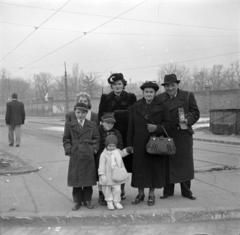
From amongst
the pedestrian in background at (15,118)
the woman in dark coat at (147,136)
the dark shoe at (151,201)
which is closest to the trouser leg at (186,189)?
the woman in dark coat at (147,136)

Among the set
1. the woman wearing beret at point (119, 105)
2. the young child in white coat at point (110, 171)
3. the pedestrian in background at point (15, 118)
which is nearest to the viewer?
the young child in white coat at point (110, 171)

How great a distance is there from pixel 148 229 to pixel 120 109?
1894mm

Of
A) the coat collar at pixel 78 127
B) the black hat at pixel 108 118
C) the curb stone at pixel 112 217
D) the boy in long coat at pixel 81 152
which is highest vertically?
the black hat at pixel 108 118

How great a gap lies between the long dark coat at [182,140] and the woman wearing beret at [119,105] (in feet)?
2.18

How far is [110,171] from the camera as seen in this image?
448 cm

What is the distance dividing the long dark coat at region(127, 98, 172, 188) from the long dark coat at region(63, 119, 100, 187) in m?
0.58

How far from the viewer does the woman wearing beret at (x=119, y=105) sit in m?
4.92

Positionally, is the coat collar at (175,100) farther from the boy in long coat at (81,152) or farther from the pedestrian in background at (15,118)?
the pedestrian in background at (15,118)

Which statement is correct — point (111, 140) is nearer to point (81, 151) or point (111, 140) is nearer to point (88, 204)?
point (81, 151)

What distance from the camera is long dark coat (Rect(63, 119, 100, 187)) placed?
4.51 m

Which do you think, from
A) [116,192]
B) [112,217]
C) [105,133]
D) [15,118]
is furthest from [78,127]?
[15,118]

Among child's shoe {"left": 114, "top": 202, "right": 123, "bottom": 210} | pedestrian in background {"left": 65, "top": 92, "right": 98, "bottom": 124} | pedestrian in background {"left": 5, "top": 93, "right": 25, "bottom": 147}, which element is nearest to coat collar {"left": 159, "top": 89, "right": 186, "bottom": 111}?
pedestrian in background {"left": 65, "top": 92, "right": 98, "bottom": 124}

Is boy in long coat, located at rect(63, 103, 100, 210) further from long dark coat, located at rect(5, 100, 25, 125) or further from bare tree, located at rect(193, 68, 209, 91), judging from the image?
bare tree, located at rect(193, 68, 209, 91)

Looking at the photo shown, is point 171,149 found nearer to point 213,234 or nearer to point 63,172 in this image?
point 213,234
